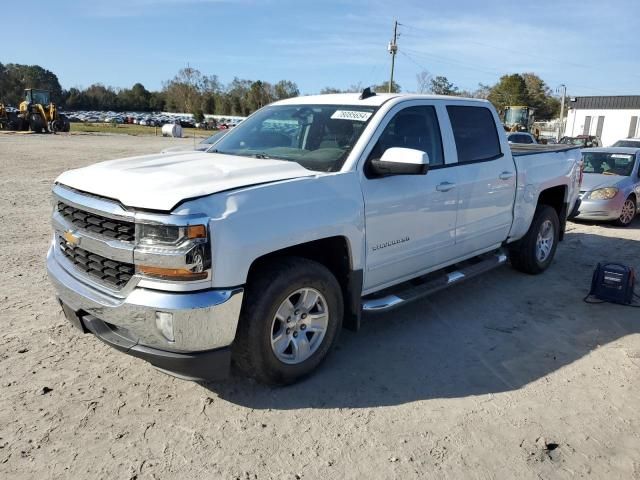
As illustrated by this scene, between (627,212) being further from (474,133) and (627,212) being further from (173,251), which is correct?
(173,251)

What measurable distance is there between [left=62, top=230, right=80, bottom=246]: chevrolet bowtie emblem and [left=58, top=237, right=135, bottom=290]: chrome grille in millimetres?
72

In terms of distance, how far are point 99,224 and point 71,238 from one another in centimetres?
31

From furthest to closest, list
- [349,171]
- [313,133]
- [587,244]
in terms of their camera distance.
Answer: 1. [587,244]
2. [313,133]
3. [349,171]

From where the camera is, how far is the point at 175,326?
9.25 ft

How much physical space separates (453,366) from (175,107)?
330ft

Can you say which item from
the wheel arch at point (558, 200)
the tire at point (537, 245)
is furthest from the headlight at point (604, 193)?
the tire at point (537, 245)

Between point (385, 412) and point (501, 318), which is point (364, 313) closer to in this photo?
point (385, 412)

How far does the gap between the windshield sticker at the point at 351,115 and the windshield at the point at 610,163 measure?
859cm

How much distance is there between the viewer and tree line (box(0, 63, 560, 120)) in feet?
264

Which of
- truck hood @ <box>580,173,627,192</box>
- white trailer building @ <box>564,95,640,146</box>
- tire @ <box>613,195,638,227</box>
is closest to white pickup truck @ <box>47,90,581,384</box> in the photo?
Answer: truck hood @ <box>580,173,627,192</box>

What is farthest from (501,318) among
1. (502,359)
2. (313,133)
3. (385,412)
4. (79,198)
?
(79,198)

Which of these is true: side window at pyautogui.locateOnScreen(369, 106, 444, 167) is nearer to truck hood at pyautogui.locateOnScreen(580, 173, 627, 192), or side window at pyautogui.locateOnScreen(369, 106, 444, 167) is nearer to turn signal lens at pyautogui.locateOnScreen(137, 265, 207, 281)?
turn signal lens at pyautogui.locateOnScreen(137, 265, 207, 281)

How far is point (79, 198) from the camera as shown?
3260mm

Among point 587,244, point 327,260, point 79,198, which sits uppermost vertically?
Result: point 79,198
